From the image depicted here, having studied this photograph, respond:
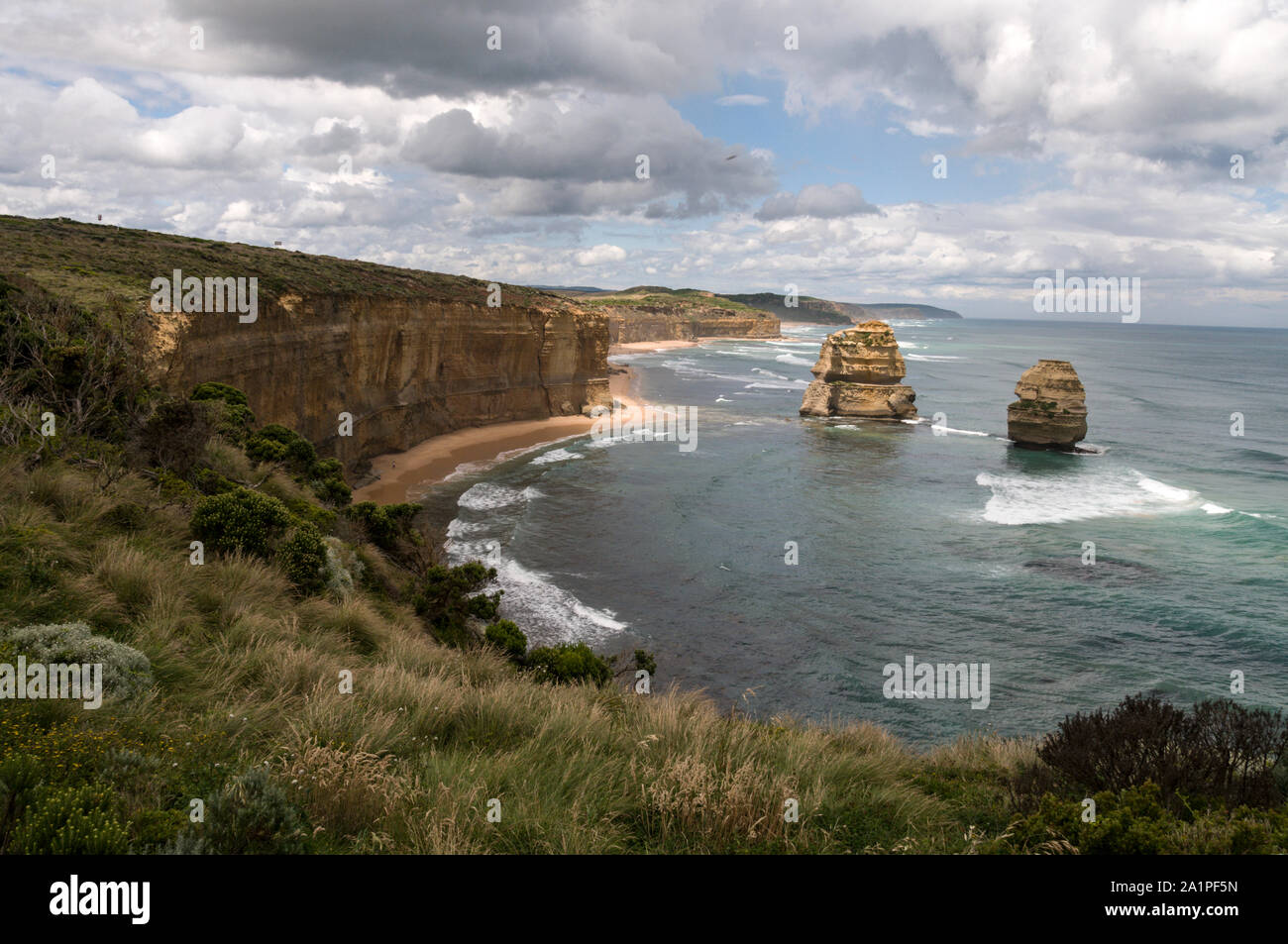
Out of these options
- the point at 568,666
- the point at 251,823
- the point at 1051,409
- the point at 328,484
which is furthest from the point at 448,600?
the point at 1051,409

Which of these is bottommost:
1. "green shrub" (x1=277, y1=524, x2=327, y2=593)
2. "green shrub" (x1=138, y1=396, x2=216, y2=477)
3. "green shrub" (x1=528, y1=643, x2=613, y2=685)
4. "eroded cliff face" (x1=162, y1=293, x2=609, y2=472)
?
"green shrub" (x1=528, y1=643, x2=613, y2=685)

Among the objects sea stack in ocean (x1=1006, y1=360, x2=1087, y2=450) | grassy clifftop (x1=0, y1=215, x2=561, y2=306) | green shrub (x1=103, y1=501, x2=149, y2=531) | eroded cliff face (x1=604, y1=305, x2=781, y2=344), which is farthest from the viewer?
eroded cliff face (x1=604, y1=305, x2=781, y2=344)

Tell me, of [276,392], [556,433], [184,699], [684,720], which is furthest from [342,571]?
[556,433]

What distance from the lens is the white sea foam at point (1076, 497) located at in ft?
112

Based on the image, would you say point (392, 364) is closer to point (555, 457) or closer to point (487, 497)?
point (555, 457)

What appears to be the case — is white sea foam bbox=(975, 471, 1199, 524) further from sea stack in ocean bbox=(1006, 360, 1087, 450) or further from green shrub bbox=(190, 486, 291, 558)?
green shrub bbox=(190, 486, 291, 558)

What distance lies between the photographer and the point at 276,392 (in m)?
29.8

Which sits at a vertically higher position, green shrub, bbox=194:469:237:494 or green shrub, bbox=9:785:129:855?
green shrub, bbox=194:469:237:494

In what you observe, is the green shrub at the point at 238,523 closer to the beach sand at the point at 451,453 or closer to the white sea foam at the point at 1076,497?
the beach sand at the point at 451,453

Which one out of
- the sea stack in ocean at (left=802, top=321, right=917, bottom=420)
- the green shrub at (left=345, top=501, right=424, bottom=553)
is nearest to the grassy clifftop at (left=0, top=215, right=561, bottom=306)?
the green shrub at (left=345, top=501, right=424, bottom=553)

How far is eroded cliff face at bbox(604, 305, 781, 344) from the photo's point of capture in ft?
488

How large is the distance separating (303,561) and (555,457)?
32.5 metres

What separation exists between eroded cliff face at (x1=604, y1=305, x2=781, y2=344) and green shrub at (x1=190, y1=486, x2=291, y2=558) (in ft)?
408

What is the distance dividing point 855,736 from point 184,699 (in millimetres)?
7310
